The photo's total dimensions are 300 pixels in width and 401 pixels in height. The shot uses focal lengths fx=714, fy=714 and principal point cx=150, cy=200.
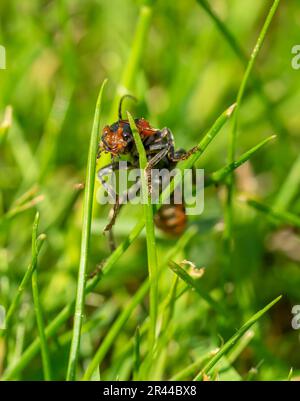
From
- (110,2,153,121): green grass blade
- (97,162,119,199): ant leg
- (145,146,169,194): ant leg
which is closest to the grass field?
(110,2,153,121): green grass blade

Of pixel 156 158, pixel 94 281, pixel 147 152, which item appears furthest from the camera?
pixel 147 152

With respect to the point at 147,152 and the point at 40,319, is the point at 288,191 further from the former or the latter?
the point at 40,319

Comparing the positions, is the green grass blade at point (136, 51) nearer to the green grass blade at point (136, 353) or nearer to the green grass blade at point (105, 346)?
the green grass blade at point (105, 346)

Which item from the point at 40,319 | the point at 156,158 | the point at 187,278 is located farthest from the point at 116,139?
the point at 40,319

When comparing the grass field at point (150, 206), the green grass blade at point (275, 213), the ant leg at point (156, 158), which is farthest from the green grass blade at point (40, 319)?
the green grass blade at point (275, 213)

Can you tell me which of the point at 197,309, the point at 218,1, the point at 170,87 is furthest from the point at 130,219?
the point at 218,1

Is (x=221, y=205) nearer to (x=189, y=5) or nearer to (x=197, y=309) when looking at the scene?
(x=197, y=309)
